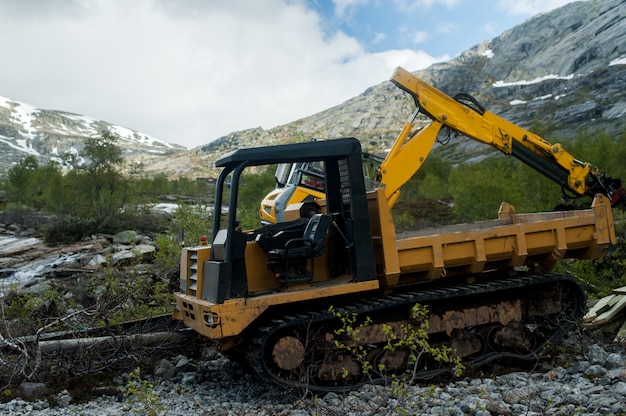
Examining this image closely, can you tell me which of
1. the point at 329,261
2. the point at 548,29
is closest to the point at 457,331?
the point at 329,261

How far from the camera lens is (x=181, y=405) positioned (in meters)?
6.07

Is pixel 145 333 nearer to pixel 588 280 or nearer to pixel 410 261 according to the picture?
pixel 410 261

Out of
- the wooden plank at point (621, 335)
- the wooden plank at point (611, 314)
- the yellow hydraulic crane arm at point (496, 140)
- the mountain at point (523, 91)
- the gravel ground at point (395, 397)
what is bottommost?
the gravel ground at point (395, 397)

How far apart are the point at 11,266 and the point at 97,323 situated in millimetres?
10944

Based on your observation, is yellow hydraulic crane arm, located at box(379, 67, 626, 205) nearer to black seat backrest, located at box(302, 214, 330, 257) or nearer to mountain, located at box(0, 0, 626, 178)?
black seat backrest, located at box(302, 214, 330, 257)

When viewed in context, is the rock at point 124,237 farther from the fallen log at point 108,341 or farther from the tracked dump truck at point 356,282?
the tracked dump truck at point 356,282

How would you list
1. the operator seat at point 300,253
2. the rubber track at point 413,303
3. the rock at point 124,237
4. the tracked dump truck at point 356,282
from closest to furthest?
the rubber track at point 413,303 → the tracked dump truck at point 356,282 → the operator seat at point 300,253 → the rock at point 124,237

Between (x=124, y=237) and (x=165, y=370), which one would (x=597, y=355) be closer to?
(x=165, y=370)

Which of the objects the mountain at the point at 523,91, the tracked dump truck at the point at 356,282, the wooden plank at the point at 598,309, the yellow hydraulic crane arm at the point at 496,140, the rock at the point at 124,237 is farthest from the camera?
the mountain at the point at 523,91

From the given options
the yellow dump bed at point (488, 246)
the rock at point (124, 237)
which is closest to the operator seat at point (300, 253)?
the yellow dump bed at point (488, 246)

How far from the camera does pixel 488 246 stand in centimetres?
700

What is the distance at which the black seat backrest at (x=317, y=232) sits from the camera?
6402mm

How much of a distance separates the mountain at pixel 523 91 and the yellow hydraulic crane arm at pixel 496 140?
238 feet

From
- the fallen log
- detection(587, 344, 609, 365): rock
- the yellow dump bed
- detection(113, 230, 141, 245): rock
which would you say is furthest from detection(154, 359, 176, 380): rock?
detection(113, 230, 141, 245): rock
